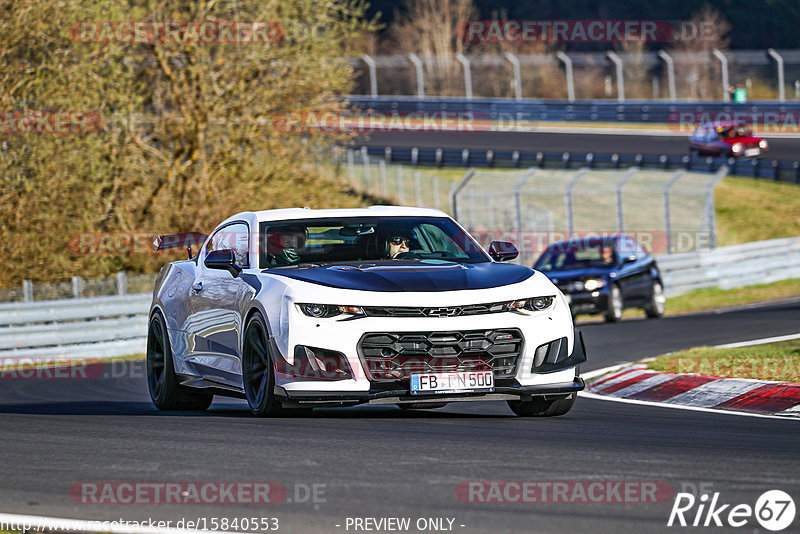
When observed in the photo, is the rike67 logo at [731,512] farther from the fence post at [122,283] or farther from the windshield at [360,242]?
the fence post at [122,283]

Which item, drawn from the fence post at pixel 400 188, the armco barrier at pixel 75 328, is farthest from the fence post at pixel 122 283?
the fence post at pixel 400 188

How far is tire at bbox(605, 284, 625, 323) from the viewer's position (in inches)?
970

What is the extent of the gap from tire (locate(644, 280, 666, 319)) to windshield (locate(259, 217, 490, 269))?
15296 millimetres

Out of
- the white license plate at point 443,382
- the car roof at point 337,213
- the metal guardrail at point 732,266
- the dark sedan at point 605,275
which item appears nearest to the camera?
the white license plate at point 443,382

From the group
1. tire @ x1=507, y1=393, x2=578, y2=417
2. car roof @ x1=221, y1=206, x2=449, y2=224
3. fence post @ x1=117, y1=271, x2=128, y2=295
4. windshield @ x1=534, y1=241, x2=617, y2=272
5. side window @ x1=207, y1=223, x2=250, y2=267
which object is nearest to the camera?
tire @ x1=507, y1=393, x2=578, y2=417

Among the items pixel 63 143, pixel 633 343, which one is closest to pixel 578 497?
pixel 633 343

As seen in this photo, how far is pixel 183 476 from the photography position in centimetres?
713

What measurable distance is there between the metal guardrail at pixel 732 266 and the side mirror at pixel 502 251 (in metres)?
19.3

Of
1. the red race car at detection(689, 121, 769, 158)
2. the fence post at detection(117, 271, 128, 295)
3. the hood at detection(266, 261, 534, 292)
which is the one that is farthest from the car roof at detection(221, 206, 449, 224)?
the red race car at detection(689, 121, 769, 158)

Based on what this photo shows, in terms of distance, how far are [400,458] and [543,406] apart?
281 cm

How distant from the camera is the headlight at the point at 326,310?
362 inches

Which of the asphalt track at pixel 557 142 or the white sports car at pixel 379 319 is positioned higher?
the white sports car at pixel 379 319

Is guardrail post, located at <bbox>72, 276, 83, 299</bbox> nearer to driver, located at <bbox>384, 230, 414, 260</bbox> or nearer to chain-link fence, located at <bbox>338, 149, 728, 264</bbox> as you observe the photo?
chain-link fence, located at <bbox>338, 149, 728, 264</bbox>

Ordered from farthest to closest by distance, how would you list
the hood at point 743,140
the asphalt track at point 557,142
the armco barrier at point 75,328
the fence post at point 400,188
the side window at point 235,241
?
1. the asphalt track at point 557,142
2. the hood at point 743,140
3. the fence post at point 400,188
4. the armco barrier at point 75,328
5. the side window at point 235,241
